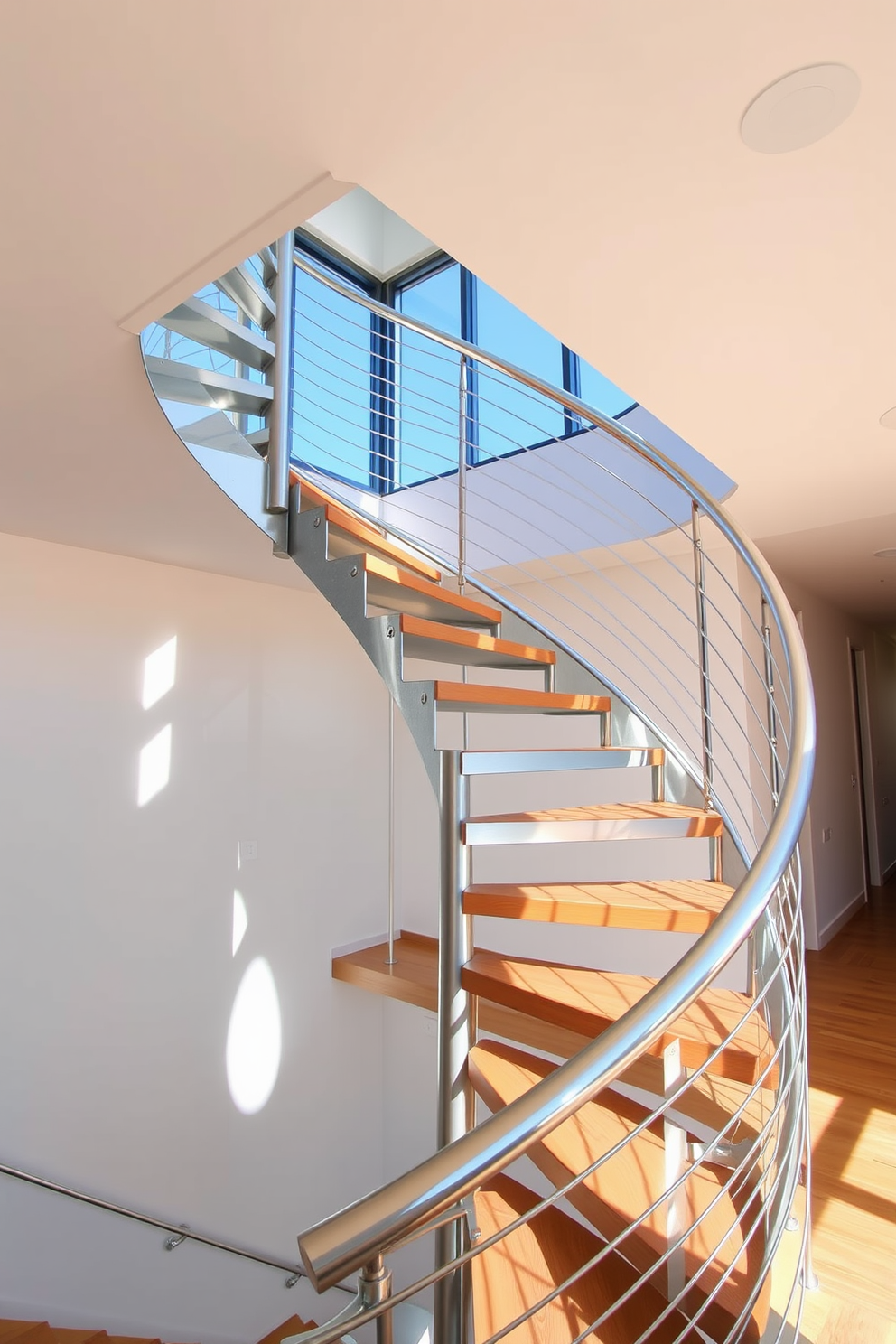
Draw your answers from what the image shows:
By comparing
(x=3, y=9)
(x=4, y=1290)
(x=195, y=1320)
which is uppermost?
(x=3, y=9)

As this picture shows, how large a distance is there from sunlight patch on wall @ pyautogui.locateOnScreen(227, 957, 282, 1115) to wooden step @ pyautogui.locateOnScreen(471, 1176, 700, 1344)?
253cm

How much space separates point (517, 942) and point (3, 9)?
4236mm

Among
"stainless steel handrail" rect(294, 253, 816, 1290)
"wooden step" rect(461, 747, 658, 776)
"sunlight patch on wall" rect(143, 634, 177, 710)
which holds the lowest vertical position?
"stainless steel handrail" rect(294, 253, 816, 1290)

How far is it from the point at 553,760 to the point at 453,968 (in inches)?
24.1

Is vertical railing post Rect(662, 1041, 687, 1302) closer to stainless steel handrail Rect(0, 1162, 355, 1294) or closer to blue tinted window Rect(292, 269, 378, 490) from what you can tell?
stainless steel handrail Rect(0, 1162, 355, 1294)

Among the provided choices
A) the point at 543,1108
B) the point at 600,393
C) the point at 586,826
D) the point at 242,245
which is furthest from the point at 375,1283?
the point at 600,393

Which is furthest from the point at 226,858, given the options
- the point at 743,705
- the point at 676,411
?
the point at 676,411

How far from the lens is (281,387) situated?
236 cm

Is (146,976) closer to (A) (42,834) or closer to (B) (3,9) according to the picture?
(A) (42,834)

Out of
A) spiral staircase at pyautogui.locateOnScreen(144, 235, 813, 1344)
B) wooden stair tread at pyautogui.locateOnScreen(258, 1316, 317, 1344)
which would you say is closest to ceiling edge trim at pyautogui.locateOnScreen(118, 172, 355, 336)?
spiral staircase at pyautogui.locateOnScreen(144, 235, 813, 1344)

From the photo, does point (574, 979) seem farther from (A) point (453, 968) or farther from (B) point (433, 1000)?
(B) point (433, 1000)

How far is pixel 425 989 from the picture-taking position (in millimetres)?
3943

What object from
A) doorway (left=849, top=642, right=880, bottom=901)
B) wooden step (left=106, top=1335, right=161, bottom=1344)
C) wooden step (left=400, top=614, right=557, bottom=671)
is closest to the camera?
wooden step (left=400, top=614, right=557, bottom=671)

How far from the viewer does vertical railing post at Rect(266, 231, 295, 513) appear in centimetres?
234
